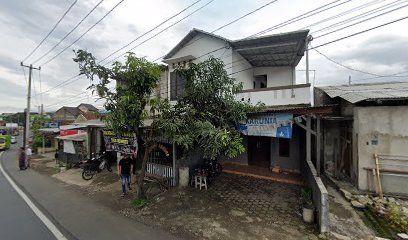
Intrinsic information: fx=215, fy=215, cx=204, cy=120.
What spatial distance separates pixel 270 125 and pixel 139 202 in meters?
5.93

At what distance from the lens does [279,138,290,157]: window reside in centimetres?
1211

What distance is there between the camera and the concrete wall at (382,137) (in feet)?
26.4

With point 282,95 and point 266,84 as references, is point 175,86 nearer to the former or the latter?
point 266,84

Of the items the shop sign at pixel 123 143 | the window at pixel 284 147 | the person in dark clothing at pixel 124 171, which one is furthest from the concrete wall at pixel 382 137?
the shop sign at pixel 123 143

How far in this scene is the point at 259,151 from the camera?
13.0 m

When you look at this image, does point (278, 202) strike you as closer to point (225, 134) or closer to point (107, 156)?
point (225, 134)

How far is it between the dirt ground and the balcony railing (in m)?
3.87

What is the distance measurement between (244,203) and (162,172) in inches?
177

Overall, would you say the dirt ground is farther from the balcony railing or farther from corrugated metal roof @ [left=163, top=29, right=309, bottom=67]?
corrugated metal roof @ [left=163, top=29, right=309, bottom=67]

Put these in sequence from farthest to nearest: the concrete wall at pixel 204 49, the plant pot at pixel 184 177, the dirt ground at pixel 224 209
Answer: the concrete wall at pixel 204 49 < the plant pot at pixel 184 177 < the dirt ground at pixel 224 209

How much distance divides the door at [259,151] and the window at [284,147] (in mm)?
640

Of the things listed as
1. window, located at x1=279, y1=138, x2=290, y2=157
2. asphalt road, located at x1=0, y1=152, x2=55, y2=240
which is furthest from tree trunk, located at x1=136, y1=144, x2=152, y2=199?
window, located at x1=279, y1=138, x2=290, y2=157

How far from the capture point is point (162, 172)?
1073cm

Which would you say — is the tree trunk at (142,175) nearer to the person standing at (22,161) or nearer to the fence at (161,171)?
the fence at (161,171)
